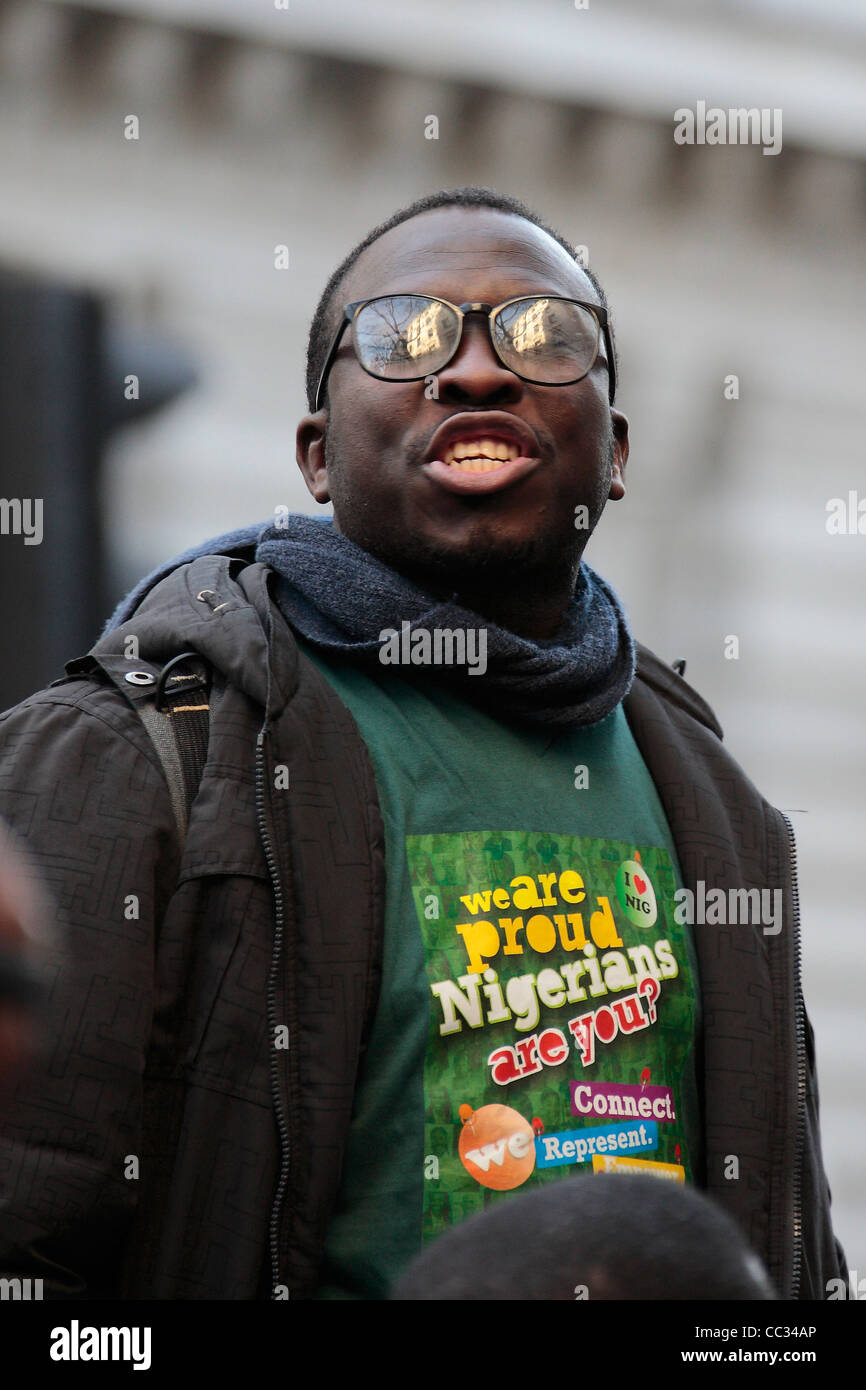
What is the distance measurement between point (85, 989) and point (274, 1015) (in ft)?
0.72

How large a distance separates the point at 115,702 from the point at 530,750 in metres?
0.60

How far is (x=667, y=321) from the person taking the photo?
5.94 metres

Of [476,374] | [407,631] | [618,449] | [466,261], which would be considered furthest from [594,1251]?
[618,449]

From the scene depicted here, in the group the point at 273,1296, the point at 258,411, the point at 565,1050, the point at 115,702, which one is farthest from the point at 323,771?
the point at 258,411

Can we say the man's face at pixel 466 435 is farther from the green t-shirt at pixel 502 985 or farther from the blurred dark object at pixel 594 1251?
the blurred dark object at pixel 594 1251

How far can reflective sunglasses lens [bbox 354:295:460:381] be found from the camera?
239 cm

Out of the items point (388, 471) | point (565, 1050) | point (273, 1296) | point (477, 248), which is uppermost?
point (477, 248)

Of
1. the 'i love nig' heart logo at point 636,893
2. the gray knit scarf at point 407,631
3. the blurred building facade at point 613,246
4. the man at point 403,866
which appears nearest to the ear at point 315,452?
the man at point 403,866

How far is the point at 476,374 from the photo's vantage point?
2.37m

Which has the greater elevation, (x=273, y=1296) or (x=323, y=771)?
(x=323, y=771)

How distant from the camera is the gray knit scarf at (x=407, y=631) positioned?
2334 millimetres

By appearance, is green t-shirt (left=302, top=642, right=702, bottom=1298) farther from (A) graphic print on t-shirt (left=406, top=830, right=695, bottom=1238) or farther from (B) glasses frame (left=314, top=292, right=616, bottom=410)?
(B) glasses frame (left=314, top=292, right=616, bottom=410)
